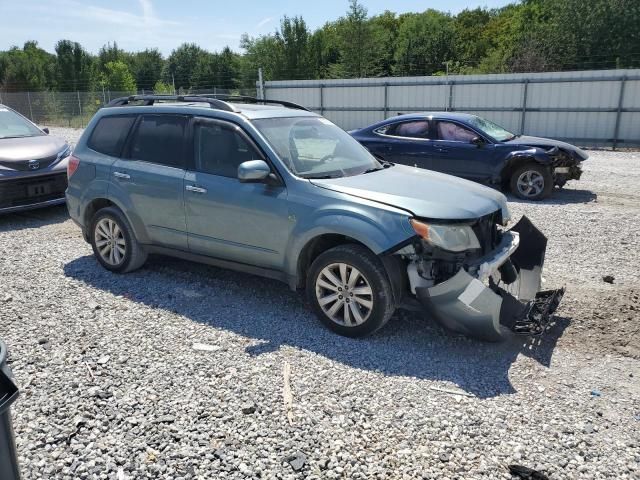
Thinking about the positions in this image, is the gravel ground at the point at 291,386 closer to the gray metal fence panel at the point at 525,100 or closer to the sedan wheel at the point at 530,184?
the sedan wheel at the point at 530,184

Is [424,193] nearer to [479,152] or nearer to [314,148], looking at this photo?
[314,148]

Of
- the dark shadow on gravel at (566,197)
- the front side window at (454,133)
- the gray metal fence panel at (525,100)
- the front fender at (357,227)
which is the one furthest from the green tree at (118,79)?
the front fender at (357,227)

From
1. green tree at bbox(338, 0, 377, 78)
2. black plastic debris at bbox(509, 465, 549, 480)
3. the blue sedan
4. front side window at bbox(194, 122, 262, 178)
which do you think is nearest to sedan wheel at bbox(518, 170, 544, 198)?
the blue sedan

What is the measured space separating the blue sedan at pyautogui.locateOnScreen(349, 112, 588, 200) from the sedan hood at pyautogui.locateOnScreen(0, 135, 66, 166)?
572 cm

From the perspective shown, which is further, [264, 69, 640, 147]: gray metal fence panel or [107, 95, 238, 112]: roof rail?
[264, 69, 640, 147]: gray metal fence panel

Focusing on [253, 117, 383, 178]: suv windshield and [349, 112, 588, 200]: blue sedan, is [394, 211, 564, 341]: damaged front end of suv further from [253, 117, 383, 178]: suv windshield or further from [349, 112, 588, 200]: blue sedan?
[349, 112, 588, 200]: blue sedan

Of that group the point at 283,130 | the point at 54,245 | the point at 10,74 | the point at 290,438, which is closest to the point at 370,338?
the point at 290,438

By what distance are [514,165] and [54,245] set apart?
25.7ft

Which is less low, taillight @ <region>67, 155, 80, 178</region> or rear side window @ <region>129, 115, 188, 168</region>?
rear side window @ <region>129, 115, 188, 168</region>

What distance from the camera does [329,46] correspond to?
192 ft

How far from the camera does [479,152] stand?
10.2 metres

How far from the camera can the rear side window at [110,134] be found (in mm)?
5750

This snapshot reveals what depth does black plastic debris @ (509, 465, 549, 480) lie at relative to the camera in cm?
278

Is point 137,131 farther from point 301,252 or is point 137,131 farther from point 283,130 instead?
point 301,252
